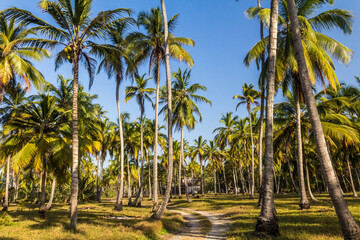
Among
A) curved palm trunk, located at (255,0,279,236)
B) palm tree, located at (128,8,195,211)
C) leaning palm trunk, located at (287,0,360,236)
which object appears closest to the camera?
leaning palm trunk, located at (287,0,360,236)

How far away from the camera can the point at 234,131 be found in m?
36.2

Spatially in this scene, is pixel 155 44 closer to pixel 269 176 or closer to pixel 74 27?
pixel 74 27

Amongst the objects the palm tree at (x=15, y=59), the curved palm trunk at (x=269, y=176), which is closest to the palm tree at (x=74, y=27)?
the palm tree at (x=15, y=59)

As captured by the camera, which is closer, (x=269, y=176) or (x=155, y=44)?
(x=269, y=176)

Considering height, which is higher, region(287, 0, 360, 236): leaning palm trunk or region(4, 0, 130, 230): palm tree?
region(4, 0, 130, 230): palm tree

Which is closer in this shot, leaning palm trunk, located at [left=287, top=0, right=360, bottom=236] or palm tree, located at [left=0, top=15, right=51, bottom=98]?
leaning palm trunk, located at [left=287, top=0, right=360, bottom=236]

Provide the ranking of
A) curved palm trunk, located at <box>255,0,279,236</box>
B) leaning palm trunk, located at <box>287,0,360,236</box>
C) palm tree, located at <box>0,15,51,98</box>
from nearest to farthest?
1. leaning palm trunk, located at <box>287,0,360,236</box>
2. curved palm trunk, located at <box>255,0,279,236</box>
3. palm tree, located at <box>0,15,51,98</box>

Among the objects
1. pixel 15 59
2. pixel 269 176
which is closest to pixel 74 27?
pixel 15 59

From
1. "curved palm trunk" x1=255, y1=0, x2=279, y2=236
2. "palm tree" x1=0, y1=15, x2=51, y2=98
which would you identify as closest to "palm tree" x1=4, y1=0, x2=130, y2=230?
"palm tree" x1=0, y1=15, x2=51, y2=98

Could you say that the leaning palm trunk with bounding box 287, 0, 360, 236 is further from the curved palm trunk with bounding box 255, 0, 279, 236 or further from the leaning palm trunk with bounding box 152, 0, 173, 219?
the leaning palm trunk with bounding box 152, 0, 173, 219

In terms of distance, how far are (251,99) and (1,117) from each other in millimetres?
25448

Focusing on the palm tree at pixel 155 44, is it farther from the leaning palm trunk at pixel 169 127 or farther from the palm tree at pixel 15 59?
the palm tree at pixel 15 59

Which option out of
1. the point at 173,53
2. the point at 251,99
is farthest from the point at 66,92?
the point at 251,99

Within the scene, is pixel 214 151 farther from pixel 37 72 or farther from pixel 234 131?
pixel 37 72
